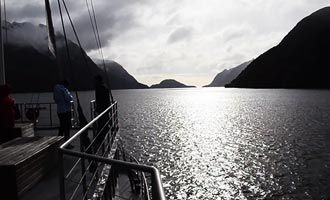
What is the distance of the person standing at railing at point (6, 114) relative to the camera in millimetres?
7957

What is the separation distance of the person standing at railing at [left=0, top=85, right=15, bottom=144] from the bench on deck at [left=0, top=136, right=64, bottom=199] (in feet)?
2.76

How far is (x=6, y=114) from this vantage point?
8.03 meters

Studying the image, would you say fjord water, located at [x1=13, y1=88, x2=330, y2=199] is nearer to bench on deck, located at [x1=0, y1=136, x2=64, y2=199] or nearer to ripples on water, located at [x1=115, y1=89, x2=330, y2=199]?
ripples on water, located at [x1=115, y1=89, x2=330, y2=199]

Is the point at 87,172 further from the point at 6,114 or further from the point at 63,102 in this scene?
the point at 63,102

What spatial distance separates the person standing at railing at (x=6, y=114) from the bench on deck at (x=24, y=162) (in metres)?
0.84

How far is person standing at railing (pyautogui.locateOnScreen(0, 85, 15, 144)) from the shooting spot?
7.96 meters

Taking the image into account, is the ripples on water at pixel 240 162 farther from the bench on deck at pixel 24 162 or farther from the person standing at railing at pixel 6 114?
the bench on deck at pixel 24 162

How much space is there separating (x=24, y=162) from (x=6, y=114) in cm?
286

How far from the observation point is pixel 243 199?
18.2m

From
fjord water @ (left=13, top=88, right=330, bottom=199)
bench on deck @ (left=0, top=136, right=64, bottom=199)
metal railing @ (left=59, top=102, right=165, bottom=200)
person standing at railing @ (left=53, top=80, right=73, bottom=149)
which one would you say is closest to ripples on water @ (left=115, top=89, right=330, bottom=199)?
fjord water @ (left=13, top=88, right=330, bottom=199)

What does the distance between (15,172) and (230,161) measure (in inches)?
919

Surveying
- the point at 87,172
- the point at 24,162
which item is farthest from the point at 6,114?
the point at 24,162

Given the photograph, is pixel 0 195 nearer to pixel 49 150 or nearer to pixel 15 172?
pixel 15 172

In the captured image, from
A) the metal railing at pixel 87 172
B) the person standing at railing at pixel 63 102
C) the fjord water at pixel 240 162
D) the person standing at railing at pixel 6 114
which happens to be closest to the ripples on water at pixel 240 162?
the fjord water at pixel 240 162
